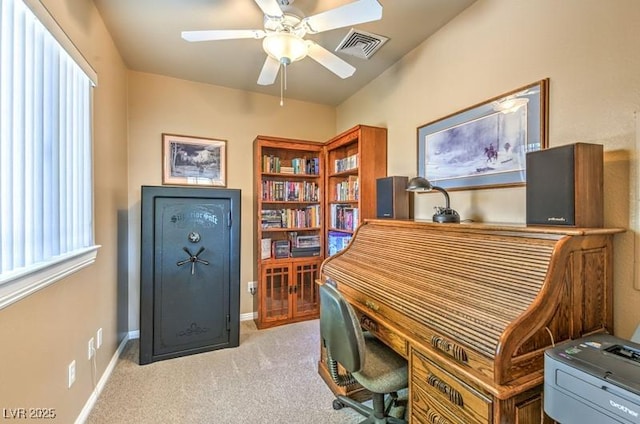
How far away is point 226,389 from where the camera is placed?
2119mm

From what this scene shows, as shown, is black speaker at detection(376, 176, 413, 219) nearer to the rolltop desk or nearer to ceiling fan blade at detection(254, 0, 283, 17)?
the rolltop desk

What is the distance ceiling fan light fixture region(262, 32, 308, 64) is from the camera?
1.73 m

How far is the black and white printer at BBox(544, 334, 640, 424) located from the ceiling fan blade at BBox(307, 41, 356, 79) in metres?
1.90

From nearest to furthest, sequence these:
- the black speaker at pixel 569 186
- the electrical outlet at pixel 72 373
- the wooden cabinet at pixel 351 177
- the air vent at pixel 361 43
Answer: the black speaker at pixel 569 186 < the electrical outlet at pixel 72 373 < the air vent at pixel 361 43 < the wooden cabinet at pixel 351 177

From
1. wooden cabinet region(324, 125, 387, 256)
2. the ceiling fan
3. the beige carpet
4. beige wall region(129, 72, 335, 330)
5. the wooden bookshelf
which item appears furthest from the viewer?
the wooden bookshelf

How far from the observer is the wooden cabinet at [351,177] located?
112 inches

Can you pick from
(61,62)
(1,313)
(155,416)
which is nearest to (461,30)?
(61,62)

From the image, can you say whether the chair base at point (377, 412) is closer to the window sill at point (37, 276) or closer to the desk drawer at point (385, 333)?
the desk drawer at point (385, 333)

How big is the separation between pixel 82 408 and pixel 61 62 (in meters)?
2.07

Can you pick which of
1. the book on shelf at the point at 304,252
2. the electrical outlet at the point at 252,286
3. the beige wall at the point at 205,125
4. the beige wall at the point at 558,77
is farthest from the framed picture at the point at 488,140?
the electrical outlet at the point at 252,286

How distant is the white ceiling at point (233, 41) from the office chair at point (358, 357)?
1.97 metres

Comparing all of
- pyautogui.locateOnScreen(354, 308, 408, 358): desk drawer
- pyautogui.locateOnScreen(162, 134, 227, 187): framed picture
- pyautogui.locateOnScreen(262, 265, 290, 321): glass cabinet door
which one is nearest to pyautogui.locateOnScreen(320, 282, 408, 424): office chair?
pyautogui.locateOnScreen(354, 308, 408, 358): desk drawer

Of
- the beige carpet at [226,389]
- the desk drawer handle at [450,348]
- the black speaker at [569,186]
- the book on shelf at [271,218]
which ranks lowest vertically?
the beige carpet at [226,389]

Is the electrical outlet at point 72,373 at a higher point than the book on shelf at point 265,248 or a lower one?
lower
